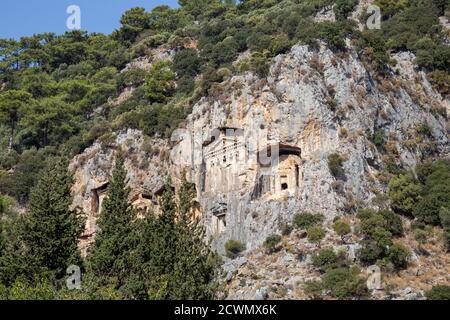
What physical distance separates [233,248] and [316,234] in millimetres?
6713

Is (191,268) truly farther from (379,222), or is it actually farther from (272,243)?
(379,222)

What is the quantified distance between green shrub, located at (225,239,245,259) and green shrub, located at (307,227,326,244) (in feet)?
18.6

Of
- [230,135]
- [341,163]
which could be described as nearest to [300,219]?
[341,163]

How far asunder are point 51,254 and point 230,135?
25.4m

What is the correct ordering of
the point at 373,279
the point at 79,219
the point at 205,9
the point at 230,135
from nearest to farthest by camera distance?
1. the point at 79,219
2. the point at 373,279
3. the point at 230,135
4. the point at 205,9

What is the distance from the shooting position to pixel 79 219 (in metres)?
47.0

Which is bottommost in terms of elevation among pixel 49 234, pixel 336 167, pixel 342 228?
pixel 49 234

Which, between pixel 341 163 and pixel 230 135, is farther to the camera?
pixel 230 135

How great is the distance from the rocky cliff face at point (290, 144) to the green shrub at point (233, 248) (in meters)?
0.62

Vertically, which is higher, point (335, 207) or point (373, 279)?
point (335, 207)

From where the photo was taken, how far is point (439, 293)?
48188 mm

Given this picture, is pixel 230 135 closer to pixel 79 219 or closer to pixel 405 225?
pixel 405 225

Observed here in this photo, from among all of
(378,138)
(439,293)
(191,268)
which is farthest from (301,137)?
(191,268)

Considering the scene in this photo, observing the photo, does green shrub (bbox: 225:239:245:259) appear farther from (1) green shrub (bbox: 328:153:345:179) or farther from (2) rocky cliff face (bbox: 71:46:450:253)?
(1) green shrub (bbox: 328:153:345:179)
